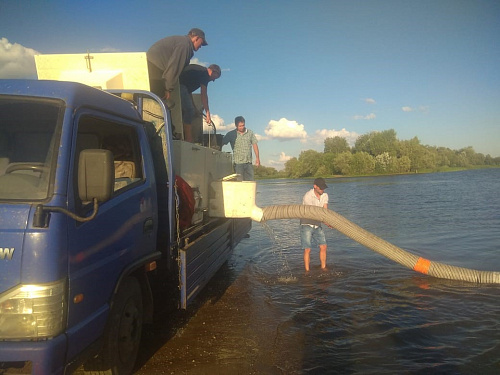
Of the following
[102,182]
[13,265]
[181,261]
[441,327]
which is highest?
[102,182]

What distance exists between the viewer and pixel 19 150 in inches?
116

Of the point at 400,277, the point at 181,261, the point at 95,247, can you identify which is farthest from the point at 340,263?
the point at 95,247

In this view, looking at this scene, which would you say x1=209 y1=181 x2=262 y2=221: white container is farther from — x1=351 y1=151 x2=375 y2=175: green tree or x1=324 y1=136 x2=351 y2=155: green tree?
x1=324 y1=136 x2=351 y2=155: green tree

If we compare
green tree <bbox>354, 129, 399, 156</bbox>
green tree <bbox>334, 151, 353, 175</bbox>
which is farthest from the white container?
green tree <bbox>354, 129, 399, 156</bbox>

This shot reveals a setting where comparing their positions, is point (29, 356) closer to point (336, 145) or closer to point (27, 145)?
point (27, 145)

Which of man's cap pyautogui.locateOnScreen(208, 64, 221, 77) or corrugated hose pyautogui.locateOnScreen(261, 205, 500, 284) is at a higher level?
man's cap pyautogui.locateOnScreen(208, 64, 221, 77)

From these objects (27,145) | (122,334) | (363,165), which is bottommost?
(122,334)

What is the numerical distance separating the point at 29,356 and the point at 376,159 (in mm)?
79042

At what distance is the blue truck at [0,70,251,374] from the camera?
2.29 meters

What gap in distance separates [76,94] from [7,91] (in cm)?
49

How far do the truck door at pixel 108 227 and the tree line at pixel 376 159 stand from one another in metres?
65.7

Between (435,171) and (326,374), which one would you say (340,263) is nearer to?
(326,374)

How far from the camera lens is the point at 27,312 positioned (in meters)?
2.29

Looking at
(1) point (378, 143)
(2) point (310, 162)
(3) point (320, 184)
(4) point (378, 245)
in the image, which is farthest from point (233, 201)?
(1) point (378, 143)
